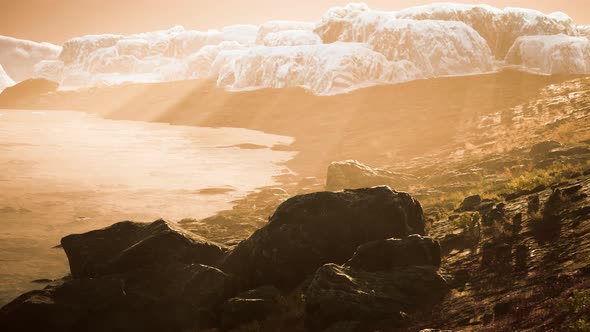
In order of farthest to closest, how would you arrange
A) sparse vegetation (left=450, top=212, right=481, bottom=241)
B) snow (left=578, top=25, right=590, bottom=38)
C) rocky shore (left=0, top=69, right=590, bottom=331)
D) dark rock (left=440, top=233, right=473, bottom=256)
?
snow (left=578, top=25, right=590, bottom=38)
sparse vegetation (left=450, top=212, right=481, bottom=241)
dark rock (left=440, top=233, right=473, bottom=256)
rocky shore (left=0, top=69, right=590, bottom=331)

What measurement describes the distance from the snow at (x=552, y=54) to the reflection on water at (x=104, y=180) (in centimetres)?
6789

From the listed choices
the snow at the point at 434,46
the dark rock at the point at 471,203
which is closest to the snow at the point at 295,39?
the snow at the point at 434,46

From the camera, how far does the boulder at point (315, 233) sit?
1805 cm

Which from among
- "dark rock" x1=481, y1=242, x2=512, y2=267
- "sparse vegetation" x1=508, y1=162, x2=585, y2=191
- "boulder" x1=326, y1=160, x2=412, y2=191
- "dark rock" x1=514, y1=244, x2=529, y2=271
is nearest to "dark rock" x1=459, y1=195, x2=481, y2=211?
"sparse vegetation" x1=508, y1=162, x2=585, y2=191

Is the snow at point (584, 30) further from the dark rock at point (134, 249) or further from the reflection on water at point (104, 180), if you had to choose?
the dark rock at point (134, 249)

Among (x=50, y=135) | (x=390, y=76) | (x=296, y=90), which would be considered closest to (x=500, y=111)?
(x=390, y=76)

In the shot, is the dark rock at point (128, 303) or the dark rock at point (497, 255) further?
the dark rock at point (128, 303)

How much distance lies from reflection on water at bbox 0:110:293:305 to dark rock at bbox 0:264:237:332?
731cm

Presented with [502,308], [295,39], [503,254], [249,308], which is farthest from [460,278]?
[295,39]

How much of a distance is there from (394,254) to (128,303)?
916cm

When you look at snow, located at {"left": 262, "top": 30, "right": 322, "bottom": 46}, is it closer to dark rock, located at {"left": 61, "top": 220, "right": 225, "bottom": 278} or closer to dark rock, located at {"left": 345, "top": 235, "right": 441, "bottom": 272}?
dark rock, located at {"left": 61, "top": 220, "right": 225, "bottom": 278}

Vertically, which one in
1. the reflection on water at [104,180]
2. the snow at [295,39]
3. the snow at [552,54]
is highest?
the snow at [295,39]

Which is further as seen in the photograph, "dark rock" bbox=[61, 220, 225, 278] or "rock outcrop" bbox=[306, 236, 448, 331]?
"dark rock" bbox=[61, 220, 225, 278]

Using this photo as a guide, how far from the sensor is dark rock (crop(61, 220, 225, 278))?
19344mm
